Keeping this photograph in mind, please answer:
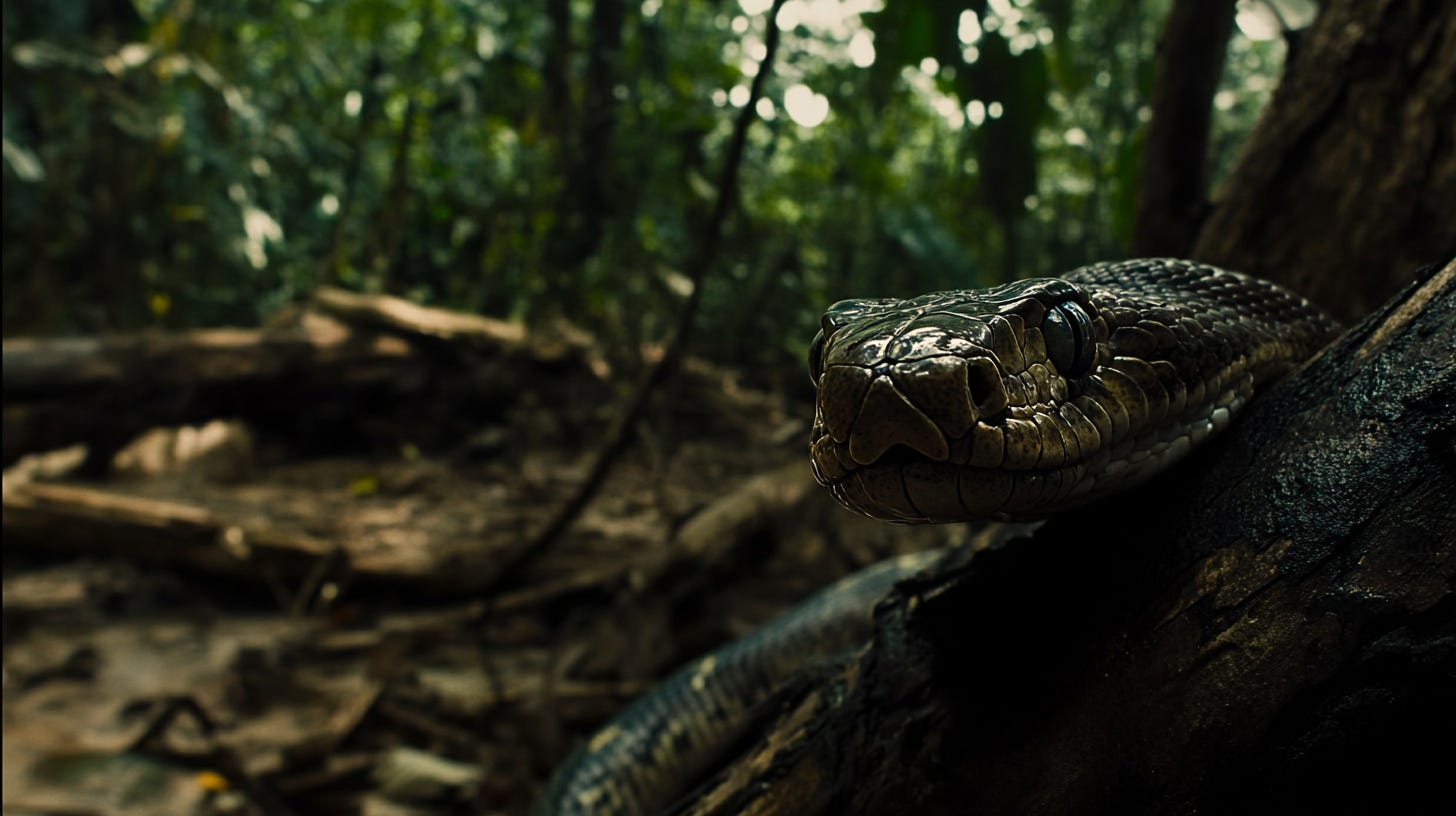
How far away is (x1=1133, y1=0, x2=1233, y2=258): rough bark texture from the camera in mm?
3221

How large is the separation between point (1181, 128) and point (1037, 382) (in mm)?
2429

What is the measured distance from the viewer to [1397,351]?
49.4 inches

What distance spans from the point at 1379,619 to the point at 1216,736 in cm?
22

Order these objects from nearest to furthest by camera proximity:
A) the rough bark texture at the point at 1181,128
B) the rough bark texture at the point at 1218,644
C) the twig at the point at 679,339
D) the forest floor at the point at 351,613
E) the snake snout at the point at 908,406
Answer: the rough bark texture at the point at 1218,644
the snake snout at the point at 908,406
the rough bark texture at the point at 1181,128
the forest floor at the point at 351,613
the twig at the point at 679,339

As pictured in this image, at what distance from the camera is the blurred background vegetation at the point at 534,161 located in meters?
6.07

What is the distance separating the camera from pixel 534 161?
7770mm

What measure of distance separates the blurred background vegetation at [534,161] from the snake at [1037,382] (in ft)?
11.3

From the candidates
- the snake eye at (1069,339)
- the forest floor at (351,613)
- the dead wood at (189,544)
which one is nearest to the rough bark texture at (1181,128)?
the snake eye at (1069,339)

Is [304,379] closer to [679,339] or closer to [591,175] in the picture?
[591,175]

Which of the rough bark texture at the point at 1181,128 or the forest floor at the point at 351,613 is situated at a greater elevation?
the rough bark texture at the point at 1181,128

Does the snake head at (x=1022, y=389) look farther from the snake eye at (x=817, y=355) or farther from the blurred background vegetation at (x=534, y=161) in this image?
the blurred background vegetation at (x=534, y=161)

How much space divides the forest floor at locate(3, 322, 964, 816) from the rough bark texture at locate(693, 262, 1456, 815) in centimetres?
252

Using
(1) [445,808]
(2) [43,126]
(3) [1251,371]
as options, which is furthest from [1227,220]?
(2) [43,126]

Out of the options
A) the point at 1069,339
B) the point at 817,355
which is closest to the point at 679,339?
the point at 817,355
